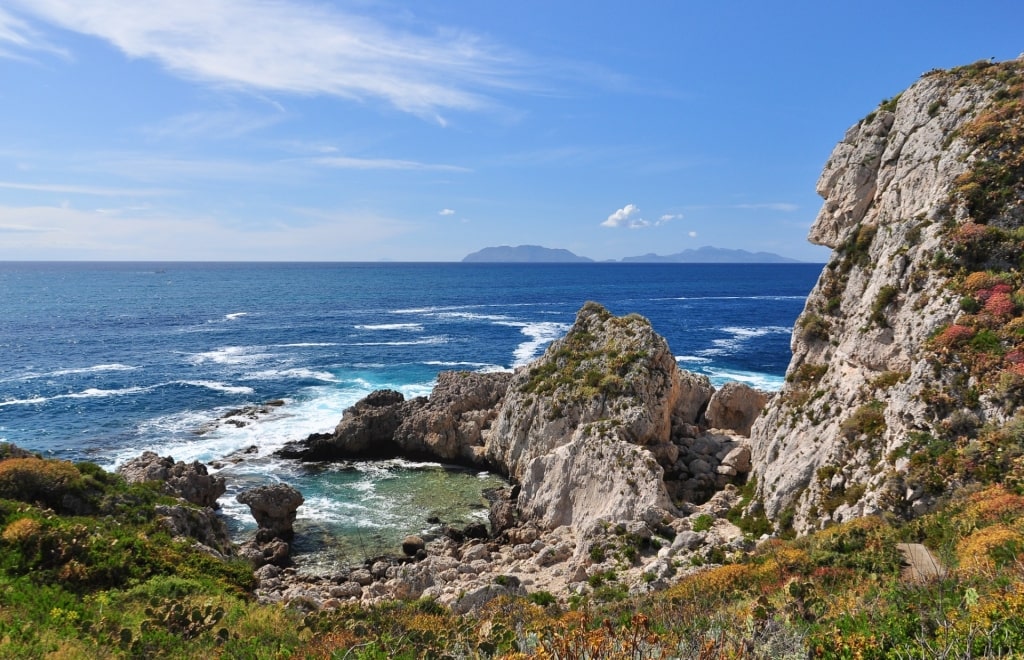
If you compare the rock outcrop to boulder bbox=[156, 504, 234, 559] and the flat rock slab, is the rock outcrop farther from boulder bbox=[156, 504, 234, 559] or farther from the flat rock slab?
the flat rock slab

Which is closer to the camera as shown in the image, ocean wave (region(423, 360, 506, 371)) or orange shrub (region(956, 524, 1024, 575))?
orange shrub (region(956, 524, 1024, 575))

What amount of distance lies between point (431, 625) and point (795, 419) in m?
19.3

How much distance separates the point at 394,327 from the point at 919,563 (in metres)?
94.6

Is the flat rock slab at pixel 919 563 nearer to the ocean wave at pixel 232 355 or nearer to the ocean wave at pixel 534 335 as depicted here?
the ocean wave at pixel 534 335

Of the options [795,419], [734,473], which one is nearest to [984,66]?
[795,419]

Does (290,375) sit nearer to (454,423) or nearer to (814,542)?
(454,423)

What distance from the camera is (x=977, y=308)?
2098 cm

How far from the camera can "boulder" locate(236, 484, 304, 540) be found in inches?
1230

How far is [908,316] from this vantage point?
2325cm

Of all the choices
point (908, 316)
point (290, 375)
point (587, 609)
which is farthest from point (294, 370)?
point (587, 609)

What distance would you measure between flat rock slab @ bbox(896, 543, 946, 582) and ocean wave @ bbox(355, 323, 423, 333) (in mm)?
87750

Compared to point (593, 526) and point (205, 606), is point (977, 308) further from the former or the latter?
point (205, 606)

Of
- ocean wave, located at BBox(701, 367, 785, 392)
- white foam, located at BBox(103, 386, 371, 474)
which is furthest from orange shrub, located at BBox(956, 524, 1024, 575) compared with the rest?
ocean wave, located at BBox(701, 367, 785, 392)

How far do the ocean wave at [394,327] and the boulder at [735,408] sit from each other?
68.1 metres
